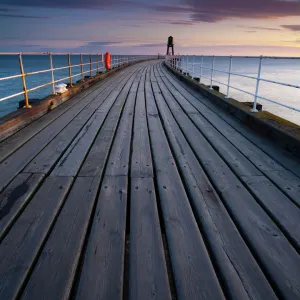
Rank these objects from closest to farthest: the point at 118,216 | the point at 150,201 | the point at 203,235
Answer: the point at 203,235
the point at 118,216
the point at 150,201

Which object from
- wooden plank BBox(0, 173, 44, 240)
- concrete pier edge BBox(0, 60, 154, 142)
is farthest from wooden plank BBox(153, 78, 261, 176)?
concrete pier edge BBox(0, 60, 154, 142)

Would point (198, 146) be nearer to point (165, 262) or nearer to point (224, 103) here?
point (165, 262)

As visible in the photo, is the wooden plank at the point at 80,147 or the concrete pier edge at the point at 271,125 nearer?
the wooden plank at the point at 80,147

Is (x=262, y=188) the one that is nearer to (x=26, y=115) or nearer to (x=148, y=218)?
(x=148, y=218)

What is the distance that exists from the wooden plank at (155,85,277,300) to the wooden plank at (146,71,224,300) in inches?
2.3

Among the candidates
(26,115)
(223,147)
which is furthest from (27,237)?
(26,115)

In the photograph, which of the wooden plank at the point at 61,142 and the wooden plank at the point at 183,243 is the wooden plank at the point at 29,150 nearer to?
the wooden plank at the point at 61,142

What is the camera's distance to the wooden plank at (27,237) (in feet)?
4.81

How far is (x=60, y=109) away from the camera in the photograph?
5.78 m

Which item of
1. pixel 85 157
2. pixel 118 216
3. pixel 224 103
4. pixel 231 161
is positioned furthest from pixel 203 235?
pixel 224 103

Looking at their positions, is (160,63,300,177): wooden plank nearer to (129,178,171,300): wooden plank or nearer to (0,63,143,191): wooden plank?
(129,178,171,300): wooden plank

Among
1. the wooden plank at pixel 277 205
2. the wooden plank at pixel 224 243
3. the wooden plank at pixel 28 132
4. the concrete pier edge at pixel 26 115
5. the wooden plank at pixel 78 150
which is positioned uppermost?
the concrete pier edge at pixel 26 115

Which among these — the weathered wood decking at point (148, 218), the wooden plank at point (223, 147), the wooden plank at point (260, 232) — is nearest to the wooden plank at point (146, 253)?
the weathered wood decking at point (148, 218)

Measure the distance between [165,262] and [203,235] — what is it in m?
0.37
